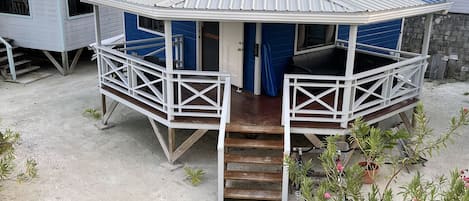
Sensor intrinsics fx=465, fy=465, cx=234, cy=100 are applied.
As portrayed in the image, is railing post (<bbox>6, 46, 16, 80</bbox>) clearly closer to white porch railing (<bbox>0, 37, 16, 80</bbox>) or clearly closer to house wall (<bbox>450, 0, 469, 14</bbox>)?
white porch railing (<bbox>0, 37, 16, 80</bbox>)

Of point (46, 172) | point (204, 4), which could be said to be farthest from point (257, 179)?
point (46, 172)

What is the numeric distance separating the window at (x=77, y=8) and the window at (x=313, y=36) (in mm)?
5977

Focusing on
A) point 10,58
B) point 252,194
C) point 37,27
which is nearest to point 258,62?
point 252,194

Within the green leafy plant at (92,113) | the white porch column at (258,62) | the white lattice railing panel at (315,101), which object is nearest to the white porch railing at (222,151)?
the white lattice railing panel at (315,101)

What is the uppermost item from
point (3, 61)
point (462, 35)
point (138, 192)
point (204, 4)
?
point (204, 4)

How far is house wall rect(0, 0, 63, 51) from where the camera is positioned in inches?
424

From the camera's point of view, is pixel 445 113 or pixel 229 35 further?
pixel 445 113

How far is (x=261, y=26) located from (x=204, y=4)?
1636mm

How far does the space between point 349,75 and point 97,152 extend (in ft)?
13.3

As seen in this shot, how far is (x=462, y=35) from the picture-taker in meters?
11.5

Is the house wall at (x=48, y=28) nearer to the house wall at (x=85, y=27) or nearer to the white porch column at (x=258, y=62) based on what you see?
the house wall at (x=85, y=27)

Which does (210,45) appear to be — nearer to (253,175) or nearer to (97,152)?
(97,152)

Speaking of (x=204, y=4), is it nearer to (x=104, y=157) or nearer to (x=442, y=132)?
(x=104, y=157)

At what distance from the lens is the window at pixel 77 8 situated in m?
11.0
